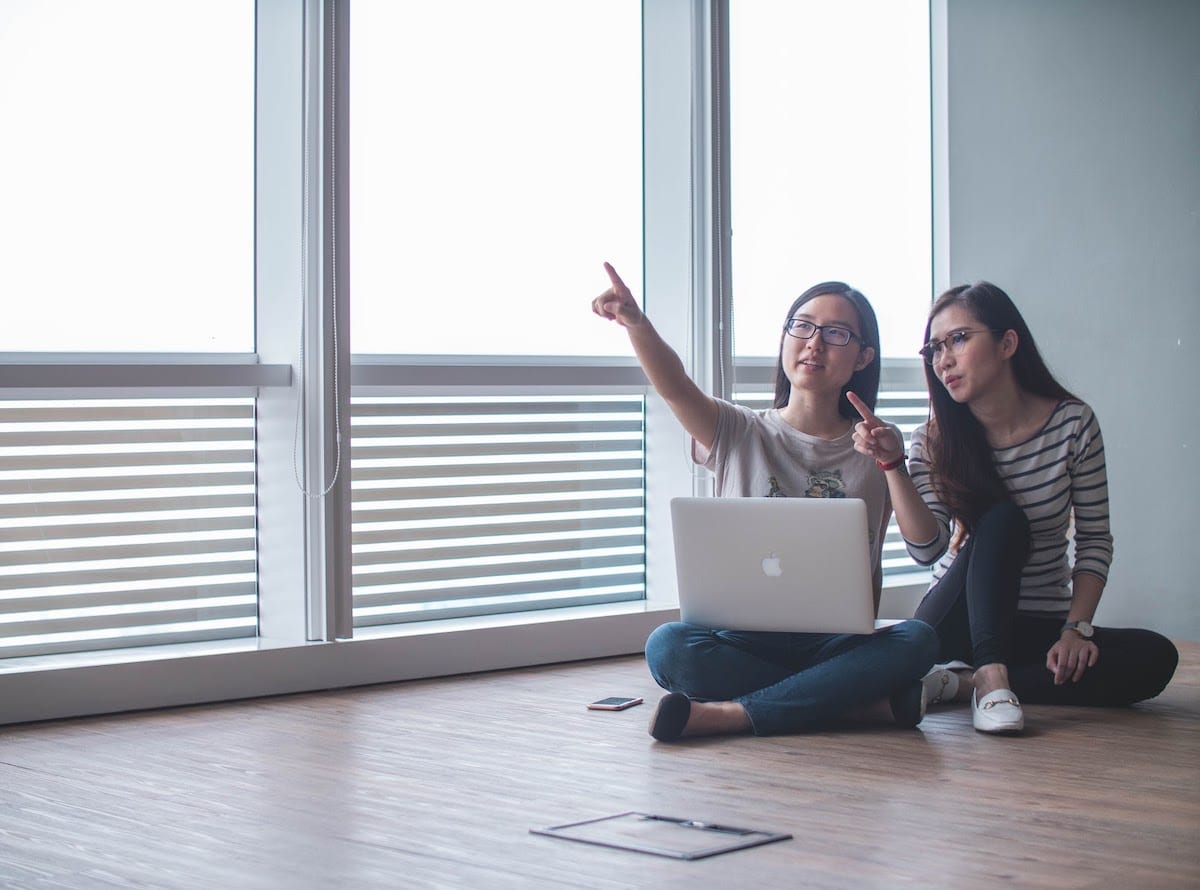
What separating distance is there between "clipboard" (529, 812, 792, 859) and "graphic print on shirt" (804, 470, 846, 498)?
100 centimetres

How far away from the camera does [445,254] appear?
3.81 m

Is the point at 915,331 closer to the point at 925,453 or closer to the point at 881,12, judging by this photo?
the point at 881,12

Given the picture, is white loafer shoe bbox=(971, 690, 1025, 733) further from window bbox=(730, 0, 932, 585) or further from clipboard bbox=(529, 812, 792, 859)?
window bbox=(730, 0, 932, 585)

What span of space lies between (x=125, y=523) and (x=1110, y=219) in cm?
302

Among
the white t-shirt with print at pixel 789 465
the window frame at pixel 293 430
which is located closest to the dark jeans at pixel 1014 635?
the white t-shirt with print at pixel 789 465

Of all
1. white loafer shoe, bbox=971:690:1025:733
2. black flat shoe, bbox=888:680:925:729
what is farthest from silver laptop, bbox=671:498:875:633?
white loafer shoe, bbox=971:690:1025:733

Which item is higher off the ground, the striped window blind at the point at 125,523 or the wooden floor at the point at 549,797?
the striped window blind at the point at 125,523

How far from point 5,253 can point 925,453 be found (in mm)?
2059

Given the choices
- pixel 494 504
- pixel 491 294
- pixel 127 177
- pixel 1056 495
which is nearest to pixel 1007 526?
pixel 1056 495

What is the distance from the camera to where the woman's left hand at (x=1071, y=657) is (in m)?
3.08

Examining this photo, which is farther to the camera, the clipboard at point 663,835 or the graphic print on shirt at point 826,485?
the graphic print on shirt at point 826,485

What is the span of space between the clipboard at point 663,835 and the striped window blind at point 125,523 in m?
1.57

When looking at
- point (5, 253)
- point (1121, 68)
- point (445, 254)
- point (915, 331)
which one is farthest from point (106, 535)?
point (1121, 68)

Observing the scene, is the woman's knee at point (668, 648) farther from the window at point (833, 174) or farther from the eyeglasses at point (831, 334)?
the window at point (833, 174)
